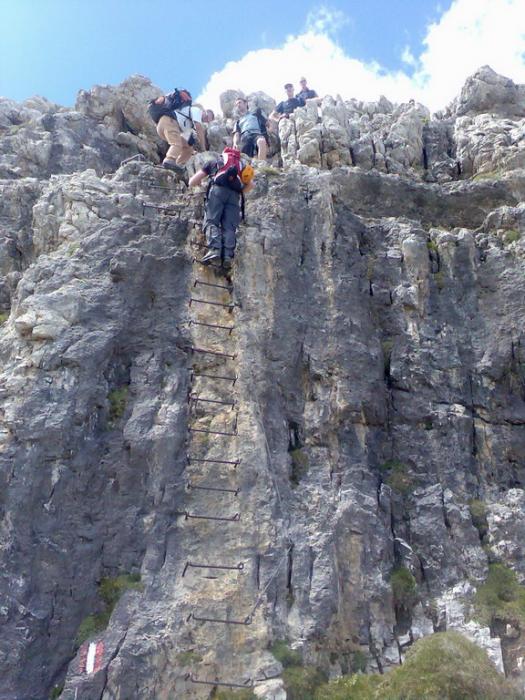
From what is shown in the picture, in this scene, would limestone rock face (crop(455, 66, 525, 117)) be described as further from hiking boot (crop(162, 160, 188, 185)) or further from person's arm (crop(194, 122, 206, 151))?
hiking boot (crop(162, 160, 188, 185))

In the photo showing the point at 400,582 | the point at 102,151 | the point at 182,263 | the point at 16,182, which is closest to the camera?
the point at 400,582

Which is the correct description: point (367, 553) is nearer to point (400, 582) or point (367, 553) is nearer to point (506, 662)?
point (400, 582)

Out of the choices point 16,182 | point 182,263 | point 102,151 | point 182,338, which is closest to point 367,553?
point 182,338

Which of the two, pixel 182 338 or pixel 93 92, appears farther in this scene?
pixel 93 92

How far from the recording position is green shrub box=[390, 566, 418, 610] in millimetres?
12469

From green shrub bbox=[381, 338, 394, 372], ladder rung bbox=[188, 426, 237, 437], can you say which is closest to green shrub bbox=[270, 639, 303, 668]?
ladder rung bbox=[188, 426, 237, 437]

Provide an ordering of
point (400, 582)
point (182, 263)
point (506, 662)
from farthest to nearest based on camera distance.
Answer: point (182, 263) < point (400, 582) < point (506, 662)

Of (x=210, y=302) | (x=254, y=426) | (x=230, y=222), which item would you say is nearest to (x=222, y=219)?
(x=230, y=222)

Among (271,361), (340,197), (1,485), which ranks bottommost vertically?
(1,485)

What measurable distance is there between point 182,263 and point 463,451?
6513 mm

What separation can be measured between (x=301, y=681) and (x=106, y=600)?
10.5 feet

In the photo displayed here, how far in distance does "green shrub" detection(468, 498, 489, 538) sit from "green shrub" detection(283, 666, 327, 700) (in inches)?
157

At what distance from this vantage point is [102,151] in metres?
21.3

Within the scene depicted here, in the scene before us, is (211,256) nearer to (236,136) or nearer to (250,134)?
(250,134)
